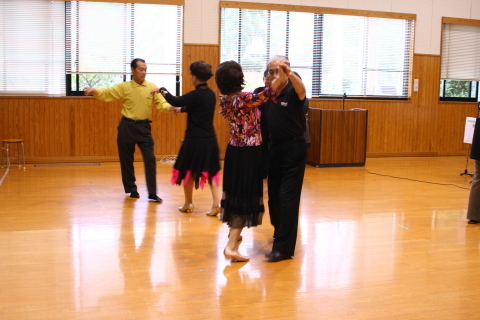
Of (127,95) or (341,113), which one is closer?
(127,95)

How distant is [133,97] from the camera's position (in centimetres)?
602

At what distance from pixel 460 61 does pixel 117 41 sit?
6654 millimetres

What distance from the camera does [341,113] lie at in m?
9.01

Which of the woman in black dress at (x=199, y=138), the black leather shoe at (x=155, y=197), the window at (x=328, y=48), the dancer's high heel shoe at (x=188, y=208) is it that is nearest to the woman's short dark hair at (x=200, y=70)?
the woman in black dress at (x=199, y=138)

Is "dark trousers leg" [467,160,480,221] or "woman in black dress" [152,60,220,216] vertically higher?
"woman in black dress" [152,60,220,216]

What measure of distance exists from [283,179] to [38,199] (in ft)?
10.7

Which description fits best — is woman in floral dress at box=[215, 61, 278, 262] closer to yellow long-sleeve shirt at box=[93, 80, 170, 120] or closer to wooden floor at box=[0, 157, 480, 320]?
wooden floor at box=[0, 157, 480, 320]

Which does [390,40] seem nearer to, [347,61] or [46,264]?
[347,61]

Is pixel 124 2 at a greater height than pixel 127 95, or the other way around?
pixel 124 2

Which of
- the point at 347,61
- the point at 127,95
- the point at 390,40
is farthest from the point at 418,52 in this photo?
the point at 127,95

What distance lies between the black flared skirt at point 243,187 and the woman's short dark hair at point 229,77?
0.41m

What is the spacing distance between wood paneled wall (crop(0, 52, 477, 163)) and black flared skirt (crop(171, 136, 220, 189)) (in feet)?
13.7

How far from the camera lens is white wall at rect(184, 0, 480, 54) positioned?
30.5ft

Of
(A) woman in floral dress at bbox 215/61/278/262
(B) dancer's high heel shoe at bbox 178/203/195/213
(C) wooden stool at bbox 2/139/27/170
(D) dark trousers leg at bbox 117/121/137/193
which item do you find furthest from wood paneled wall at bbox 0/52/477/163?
(A) woman in floral dress at bbox 215/61/278/262
